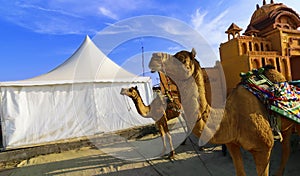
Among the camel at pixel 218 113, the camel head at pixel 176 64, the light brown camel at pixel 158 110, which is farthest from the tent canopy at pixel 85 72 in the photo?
the camel head at pixel 176 64

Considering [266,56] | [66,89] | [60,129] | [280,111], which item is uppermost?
[266,56]

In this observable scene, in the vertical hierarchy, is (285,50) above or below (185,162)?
above

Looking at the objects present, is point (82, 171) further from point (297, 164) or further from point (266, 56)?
point (266, 56)

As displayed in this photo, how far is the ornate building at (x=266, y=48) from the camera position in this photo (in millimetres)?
A: 7805

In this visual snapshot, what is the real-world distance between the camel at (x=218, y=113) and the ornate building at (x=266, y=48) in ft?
17.4

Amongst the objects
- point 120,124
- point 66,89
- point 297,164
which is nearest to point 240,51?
point 297,164

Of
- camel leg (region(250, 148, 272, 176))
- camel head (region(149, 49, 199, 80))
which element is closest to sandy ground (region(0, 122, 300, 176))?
camel leg (region(250, 148, 272, 176))

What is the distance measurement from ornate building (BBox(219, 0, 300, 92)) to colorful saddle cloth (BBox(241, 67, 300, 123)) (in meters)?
4.82

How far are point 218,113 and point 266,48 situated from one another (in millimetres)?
7992

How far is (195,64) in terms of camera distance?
202cm

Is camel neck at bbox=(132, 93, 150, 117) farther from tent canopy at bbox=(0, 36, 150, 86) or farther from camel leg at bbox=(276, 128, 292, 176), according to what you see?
camel leg at bbox=(276, 128, 292, 176)

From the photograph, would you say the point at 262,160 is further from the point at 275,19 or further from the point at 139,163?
the point at 275,19

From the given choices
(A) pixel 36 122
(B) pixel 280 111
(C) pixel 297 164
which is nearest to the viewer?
(B) pixel 280 111

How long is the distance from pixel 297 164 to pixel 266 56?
5163mm
